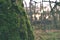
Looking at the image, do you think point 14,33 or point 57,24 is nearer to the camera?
point 14,33

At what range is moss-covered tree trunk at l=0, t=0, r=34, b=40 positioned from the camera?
4.96 metres

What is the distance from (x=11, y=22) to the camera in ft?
16.4

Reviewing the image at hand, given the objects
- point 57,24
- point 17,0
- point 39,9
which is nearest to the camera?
point 17,0

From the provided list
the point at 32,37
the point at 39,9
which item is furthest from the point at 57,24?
the point at 32,37

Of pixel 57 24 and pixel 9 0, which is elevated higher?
pixel 9 0

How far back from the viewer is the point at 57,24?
1602 centimetres

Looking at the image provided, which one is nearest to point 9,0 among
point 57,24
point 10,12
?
point 10,12

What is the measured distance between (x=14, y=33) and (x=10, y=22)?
27cm

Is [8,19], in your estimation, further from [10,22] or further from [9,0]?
[9,0]

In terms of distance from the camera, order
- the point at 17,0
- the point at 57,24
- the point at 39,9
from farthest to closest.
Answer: the point at 57,24
the point at 39,9
the point at 17,0

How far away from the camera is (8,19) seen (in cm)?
499

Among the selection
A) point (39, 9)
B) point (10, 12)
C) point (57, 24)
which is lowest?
point (57, 24)

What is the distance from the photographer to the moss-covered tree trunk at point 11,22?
496cm

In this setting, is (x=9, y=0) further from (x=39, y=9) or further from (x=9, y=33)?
(x=39, y=9)
